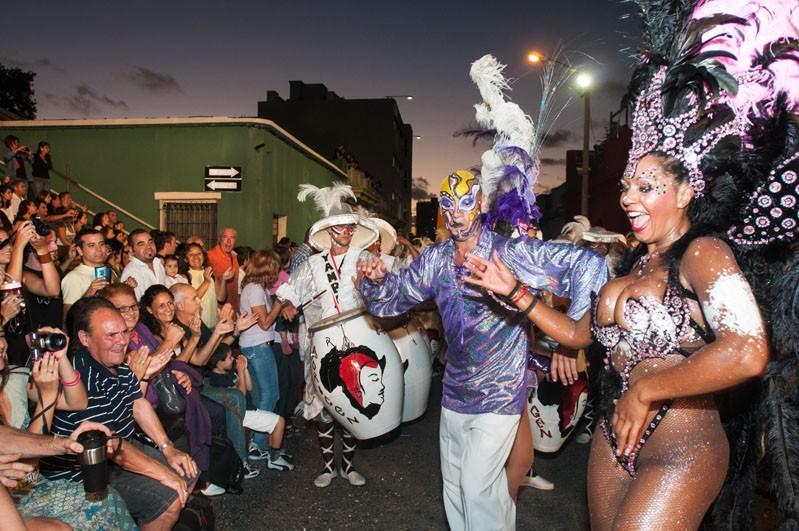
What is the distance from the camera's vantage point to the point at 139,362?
12.0 feet

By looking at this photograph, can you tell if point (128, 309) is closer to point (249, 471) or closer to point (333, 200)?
point (249, 471)

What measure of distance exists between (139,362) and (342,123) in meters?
43.2

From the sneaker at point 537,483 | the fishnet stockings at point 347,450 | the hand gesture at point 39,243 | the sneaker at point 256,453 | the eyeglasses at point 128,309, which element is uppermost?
the hand gesture at point 39,243

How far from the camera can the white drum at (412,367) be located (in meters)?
5.04

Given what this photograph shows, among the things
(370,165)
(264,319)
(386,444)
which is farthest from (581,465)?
(370,165)

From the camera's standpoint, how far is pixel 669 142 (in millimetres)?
2229

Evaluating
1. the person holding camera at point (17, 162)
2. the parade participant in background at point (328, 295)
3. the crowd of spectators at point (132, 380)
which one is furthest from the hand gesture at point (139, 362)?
the person holding camera at point (17, 162)

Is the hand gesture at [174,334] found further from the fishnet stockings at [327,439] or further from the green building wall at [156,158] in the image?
the green building wall at [156,158]

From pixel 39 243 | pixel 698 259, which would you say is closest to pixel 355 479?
pixel 39 243

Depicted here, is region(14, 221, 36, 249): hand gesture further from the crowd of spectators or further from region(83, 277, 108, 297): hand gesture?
region(83, 277, 108, 297): hand gesture

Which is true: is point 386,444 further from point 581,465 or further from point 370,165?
point 370,165

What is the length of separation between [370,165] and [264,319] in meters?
41.4

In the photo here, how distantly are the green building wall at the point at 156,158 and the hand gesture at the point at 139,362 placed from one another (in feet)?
42.3

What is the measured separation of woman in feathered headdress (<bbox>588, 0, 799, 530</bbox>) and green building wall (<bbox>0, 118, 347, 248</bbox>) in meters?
14.8
